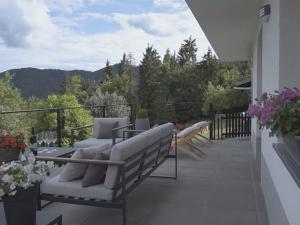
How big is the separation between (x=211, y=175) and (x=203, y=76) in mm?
29869

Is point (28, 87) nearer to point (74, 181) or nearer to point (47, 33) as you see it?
point (47, 33)

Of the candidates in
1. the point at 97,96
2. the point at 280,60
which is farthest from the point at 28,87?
the point at 280,60

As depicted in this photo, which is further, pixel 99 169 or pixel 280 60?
pixel 99 169

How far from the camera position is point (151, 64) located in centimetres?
3809

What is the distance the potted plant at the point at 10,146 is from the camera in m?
3.34

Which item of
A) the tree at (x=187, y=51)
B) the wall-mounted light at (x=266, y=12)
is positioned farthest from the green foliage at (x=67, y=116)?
the wall-mounted light at (x=266, y=12)

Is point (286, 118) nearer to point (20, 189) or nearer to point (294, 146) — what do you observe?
point (294, 146)

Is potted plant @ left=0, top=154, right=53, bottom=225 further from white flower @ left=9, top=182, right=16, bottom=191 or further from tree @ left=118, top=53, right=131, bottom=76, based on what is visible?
tree @ left=118, top=53, right=131, bottom=76

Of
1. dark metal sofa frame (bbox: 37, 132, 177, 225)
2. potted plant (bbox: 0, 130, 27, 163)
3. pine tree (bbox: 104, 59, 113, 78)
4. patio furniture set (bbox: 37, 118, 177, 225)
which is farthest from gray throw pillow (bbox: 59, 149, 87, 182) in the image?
pine tree (bbox: 104, 59, 113, 78)

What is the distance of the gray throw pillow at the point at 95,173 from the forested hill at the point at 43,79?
126 ft

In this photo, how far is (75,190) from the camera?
129 inches

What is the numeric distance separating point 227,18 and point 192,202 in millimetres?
2800

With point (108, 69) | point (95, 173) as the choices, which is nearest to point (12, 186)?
point (95, 173)

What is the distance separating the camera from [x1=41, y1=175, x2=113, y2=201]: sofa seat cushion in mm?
3174
